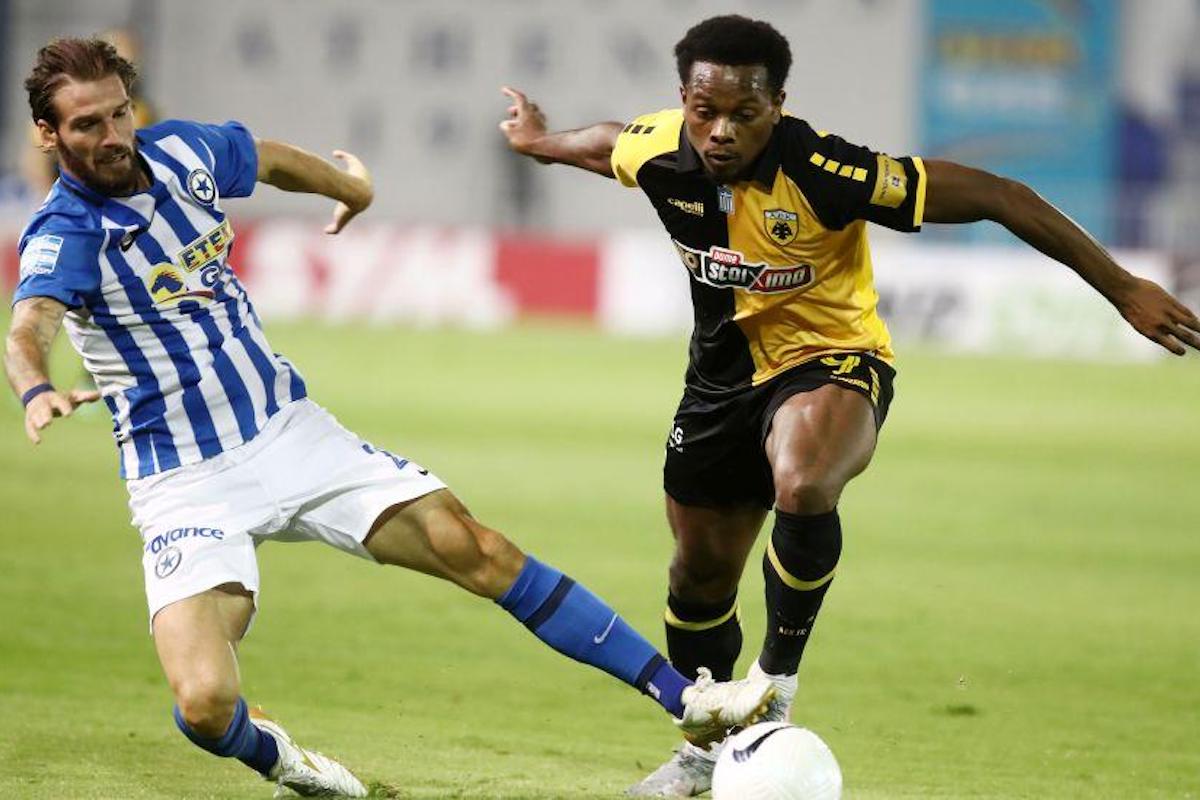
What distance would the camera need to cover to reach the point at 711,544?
244 inches

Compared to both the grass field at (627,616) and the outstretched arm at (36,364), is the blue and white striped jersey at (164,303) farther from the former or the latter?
the grass field at (627,616)

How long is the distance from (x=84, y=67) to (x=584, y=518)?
22.1ft

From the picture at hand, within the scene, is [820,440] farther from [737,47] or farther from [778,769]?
[737,47]

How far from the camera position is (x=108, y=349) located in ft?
18.0

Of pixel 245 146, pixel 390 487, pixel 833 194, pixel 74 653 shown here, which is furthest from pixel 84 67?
pixel 74 653

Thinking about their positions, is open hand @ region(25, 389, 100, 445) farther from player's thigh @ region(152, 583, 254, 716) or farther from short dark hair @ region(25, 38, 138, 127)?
short dark hair @ region(25, 38, 138, 127)

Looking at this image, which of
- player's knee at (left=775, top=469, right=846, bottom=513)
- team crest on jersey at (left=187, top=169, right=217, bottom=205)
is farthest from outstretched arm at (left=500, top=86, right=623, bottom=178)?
player's knee at (left=775, top=469, right=846, bottom=513)

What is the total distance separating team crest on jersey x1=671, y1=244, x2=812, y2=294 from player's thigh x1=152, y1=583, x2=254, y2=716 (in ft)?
5.68

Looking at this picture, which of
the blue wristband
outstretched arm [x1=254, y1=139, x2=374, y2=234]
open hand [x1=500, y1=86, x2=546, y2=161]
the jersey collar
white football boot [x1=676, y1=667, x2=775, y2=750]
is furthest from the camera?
open hand [x1=500, y1=86, x2=546, y2=161]

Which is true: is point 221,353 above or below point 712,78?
below

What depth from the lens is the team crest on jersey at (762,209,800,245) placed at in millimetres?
5691

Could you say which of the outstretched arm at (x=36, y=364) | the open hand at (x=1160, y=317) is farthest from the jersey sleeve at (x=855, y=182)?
the outstretched arm at (x=36, y=364)

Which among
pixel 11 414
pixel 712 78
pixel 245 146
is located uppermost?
pixel 712 78

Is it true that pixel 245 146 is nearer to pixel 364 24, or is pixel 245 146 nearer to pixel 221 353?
pixel 221 353
